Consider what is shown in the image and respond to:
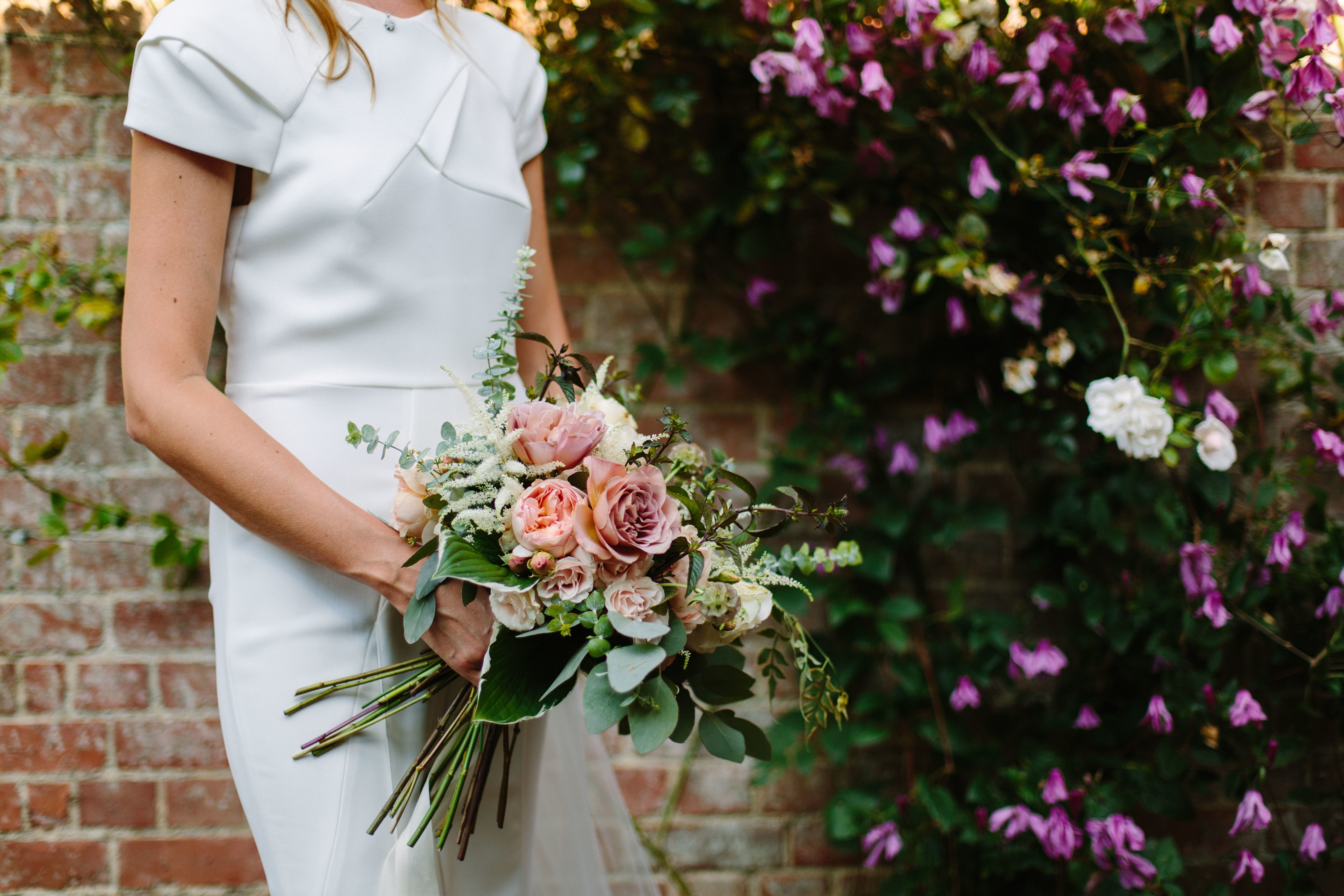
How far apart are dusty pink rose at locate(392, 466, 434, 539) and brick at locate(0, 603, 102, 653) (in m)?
1.02

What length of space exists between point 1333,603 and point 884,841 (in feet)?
2.56

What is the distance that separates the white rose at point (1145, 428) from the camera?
1178 millimetres

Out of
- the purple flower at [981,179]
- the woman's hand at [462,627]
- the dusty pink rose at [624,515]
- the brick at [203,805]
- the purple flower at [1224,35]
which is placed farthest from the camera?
the brick at [203,805]

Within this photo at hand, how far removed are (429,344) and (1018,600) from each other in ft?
3.78

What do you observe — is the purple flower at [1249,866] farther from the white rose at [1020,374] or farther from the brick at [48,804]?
the brick at [48,804]

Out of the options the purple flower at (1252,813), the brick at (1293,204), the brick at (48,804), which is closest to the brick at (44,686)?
the brick at (48,804)

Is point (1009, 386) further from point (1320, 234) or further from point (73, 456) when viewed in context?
point (73, 456)

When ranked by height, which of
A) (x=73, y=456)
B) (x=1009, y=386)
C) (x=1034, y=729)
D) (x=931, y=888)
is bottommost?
(x=931, y=888)

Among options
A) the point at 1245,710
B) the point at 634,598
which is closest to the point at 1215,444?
the point at 1245,710

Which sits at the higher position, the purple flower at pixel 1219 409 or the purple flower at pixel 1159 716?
the purple flower at pixel 1219 409

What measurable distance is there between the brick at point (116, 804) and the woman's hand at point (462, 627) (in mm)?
1044

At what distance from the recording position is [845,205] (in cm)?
134

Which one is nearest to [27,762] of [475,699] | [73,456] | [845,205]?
[73,456]

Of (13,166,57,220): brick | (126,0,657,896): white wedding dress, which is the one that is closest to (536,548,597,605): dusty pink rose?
(126,0,657,896): white wedding dress
